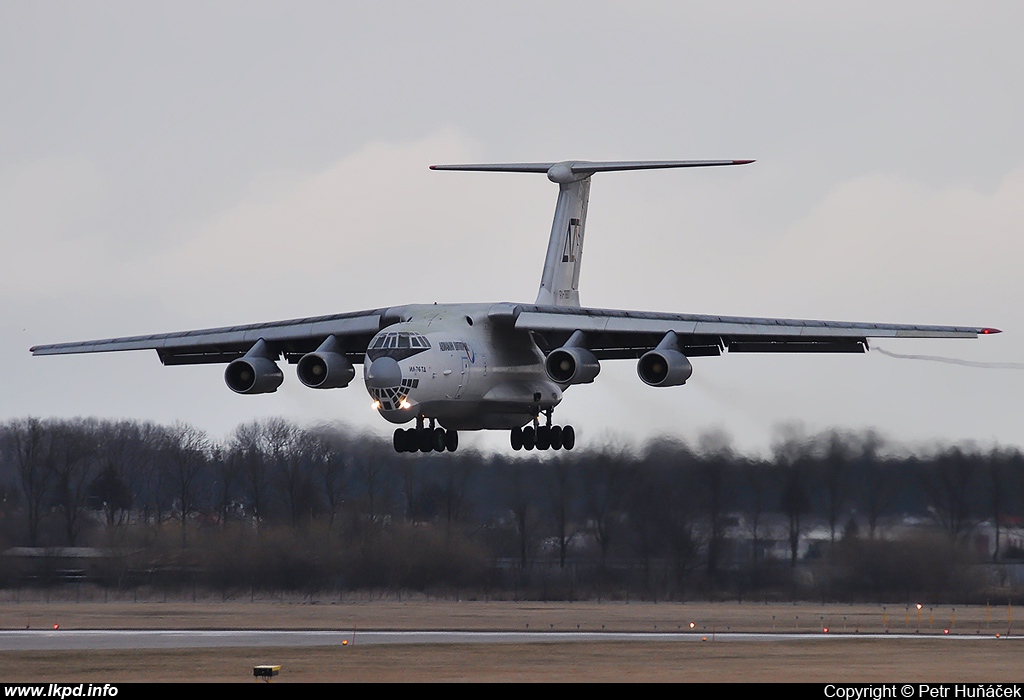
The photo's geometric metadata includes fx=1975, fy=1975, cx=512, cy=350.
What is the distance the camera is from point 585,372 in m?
32.7

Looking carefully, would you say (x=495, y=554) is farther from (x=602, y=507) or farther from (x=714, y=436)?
(x=714, y=436)

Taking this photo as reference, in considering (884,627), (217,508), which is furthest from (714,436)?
(217,508)

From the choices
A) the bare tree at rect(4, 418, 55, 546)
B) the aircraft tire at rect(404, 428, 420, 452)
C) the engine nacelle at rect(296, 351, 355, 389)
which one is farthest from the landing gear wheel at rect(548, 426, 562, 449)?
the bare tree at rect(4, 418, 55, 546)

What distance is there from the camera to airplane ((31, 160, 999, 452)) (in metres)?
31.6

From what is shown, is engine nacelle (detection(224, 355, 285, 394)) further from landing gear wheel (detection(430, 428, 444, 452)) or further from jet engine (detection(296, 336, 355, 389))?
landing gear wheel (detection(430, 428, 444, 452))

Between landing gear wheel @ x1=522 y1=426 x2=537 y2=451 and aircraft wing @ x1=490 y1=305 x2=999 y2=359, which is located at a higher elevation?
aircraft wing @ x1=490 y1=305 x2=999 y2=359

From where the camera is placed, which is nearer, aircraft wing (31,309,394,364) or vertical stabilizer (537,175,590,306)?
aircraft wing (31,309,394,364)

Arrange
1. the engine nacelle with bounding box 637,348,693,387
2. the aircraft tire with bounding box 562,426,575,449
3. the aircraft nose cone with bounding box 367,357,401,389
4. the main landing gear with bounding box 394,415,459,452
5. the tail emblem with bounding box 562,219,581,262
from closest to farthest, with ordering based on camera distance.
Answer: the aircraft nose cone with bounding box 367,357,401,389, the engine nacelle with bounding box 637,348,693,387, the main landing gear with bounding box 394,415,459,452, the aircraft tire with bounding box 562,426,575,449, the tail emblem with bounding box 562,219,581,262

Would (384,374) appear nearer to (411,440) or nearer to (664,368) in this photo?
(411,440)

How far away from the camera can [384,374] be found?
30672 millimetres

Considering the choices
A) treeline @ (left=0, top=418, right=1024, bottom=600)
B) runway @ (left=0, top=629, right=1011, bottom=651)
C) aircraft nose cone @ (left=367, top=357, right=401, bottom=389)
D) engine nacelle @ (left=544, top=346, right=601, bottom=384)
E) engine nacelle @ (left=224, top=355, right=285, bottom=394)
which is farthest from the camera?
treeline @ (left=0, top=418, right=1024, bottom=600)

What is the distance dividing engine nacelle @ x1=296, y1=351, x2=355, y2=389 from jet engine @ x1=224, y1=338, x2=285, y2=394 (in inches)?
31.2

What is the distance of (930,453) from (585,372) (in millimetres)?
8935

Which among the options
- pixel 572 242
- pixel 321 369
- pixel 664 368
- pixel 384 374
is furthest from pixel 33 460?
pixel 664 368
